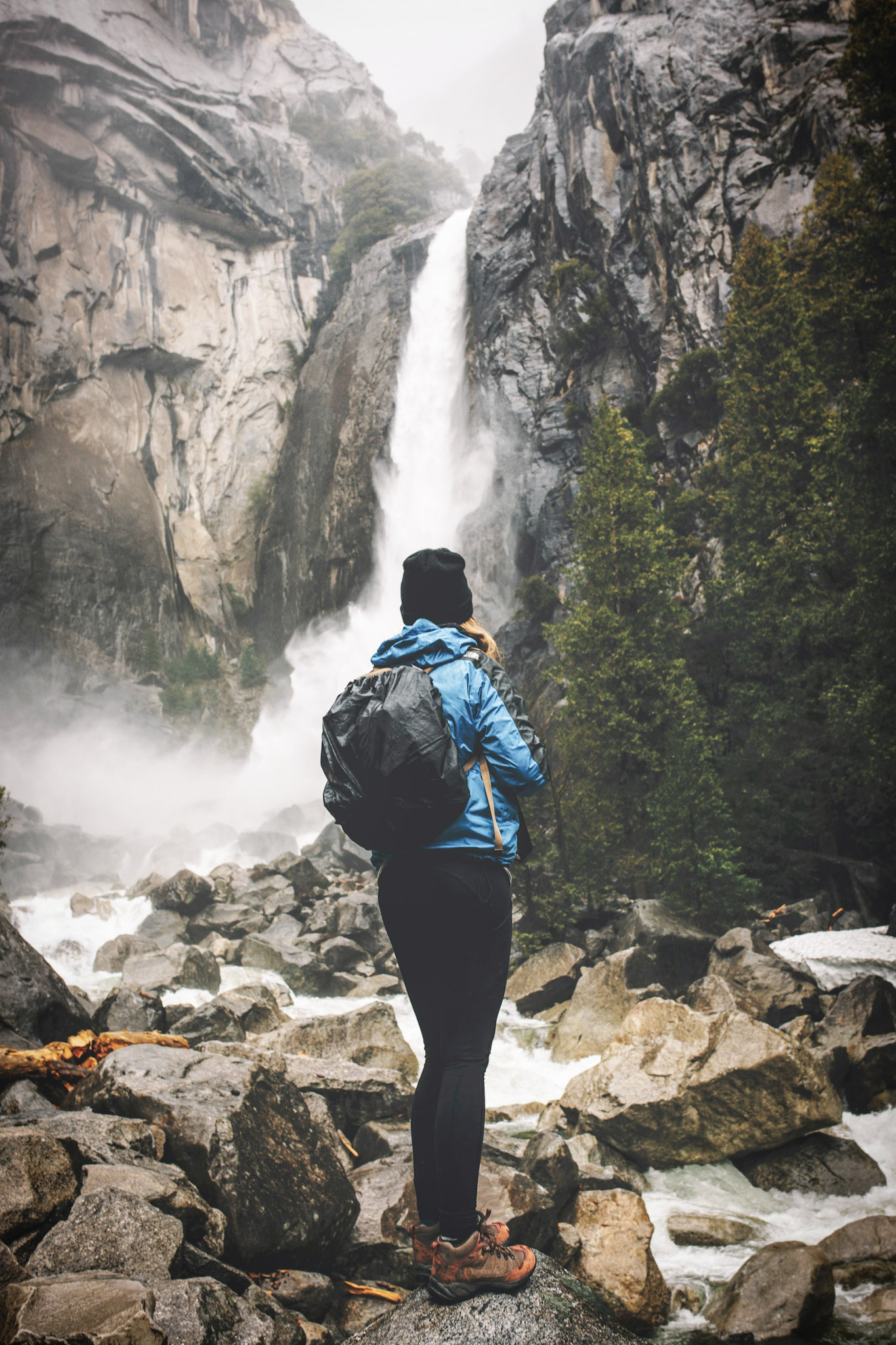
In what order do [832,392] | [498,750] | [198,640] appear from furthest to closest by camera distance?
[198,640] < [832,392] < [498,750]

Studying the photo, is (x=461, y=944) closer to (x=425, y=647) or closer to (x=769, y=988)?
(x=425, y=647)

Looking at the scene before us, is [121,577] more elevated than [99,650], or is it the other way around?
[121,577]

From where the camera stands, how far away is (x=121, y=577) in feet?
141

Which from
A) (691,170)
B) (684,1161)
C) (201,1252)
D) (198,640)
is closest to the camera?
(201,1252)

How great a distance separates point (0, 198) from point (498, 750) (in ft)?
168

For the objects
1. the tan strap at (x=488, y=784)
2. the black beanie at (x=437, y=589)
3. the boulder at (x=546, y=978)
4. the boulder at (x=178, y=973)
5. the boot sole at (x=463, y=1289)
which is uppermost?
the black beanie at (x=437, y=589)

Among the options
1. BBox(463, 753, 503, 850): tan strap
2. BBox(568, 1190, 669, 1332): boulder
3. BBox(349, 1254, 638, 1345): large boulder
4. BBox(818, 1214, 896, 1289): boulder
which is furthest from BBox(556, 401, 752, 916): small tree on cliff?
BBox(463, 753, 503, 850): tan strap

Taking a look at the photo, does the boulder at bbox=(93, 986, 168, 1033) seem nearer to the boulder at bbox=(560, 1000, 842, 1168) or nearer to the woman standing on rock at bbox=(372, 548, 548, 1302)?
the boulder at bbox=(560, 1000, 842, 1168)

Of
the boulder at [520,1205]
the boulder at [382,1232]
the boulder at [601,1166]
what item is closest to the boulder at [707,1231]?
the boulder at [601,1166]

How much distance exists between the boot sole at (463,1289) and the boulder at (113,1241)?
0.97m

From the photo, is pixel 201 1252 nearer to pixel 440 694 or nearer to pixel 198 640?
pixel 440 694

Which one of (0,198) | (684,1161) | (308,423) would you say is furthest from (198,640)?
(684,1161)

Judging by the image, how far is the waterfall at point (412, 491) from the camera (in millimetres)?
31672

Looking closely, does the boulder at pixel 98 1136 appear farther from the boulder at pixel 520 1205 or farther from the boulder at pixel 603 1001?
the boulder at pixel 603 1001
